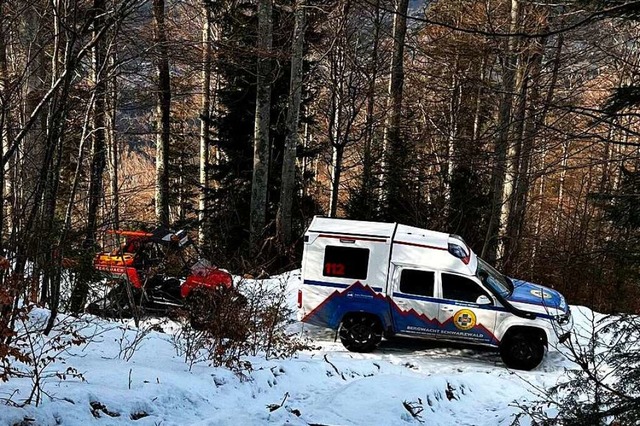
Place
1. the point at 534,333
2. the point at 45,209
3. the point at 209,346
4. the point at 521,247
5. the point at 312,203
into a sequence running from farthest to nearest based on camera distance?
the point at 312,203 < the point at 521,247 < the point at 534,333 < the point at 209,346 < the point at 45,209

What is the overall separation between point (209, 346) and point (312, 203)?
12654mm

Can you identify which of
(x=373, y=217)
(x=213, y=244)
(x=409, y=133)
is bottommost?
(x=213, y=244)

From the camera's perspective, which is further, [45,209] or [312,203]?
[312,203]

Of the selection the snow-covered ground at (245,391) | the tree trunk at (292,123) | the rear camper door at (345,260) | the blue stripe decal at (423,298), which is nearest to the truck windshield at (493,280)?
the blue stripe decal at (423,298)

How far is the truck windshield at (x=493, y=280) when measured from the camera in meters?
10.0

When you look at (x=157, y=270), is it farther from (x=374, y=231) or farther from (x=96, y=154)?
(x=374, y=231)

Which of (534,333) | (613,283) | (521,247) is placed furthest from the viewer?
(521,247)

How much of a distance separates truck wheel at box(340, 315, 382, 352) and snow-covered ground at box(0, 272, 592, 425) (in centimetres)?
64

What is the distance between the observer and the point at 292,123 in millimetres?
15500

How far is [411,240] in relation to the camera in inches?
402

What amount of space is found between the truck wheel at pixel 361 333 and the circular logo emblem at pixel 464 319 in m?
1.38

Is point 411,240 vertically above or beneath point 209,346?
above

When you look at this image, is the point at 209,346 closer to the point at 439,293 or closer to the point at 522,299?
the point at 439,293

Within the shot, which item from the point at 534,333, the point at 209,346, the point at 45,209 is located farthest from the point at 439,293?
the point at 45,209
